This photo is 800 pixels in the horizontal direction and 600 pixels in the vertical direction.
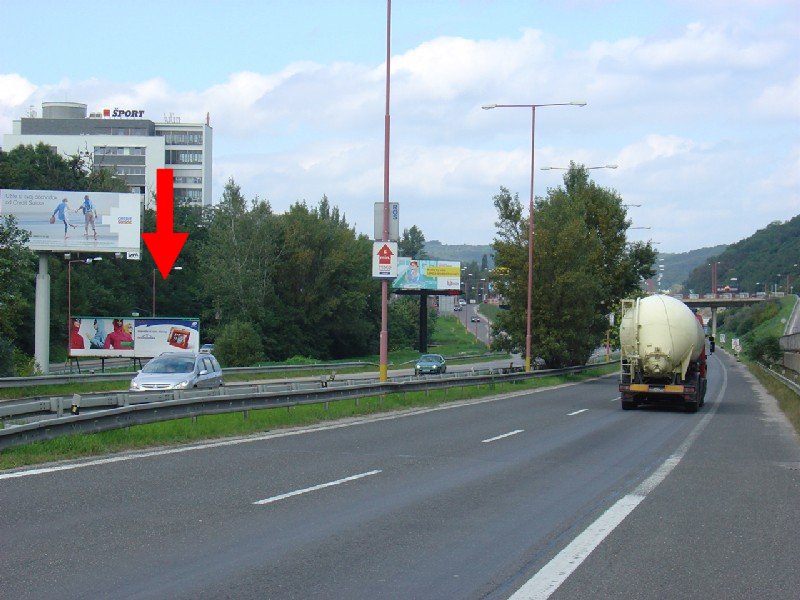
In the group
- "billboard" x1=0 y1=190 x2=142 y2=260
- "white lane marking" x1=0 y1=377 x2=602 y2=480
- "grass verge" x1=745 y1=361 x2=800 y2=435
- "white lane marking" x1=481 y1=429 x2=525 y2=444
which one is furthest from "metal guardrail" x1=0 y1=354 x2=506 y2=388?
"grass verge" x1=745 y1=361 x2=800 y2=435

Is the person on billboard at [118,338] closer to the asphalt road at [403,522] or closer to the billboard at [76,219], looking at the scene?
the billboard at [76,219]

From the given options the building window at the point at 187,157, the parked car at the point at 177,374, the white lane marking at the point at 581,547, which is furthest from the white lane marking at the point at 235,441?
the building window at the point at 187,157

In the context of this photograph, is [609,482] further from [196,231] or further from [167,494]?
[196,231]

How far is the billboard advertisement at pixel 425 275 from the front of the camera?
96.8m

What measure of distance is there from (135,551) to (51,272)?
66834 millimetres

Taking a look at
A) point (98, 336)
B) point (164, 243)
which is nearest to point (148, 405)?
point (98, 336)

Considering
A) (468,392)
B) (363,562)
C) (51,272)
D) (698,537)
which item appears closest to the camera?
(363,562)

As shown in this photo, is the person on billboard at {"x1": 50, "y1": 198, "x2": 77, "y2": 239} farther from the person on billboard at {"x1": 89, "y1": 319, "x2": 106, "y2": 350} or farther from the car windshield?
the car windshield

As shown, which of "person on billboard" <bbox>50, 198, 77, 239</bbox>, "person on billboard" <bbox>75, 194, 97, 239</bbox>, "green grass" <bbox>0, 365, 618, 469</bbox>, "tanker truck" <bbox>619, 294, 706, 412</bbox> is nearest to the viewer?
"green grass" <bbox>0, 365, 618, 469</bbox>

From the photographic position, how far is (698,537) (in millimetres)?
10062

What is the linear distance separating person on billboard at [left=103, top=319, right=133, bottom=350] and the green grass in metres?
23.7

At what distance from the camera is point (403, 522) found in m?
10.5

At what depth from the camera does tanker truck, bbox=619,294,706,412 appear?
30.0 metres

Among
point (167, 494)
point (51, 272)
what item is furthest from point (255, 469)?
point (51, 272)
